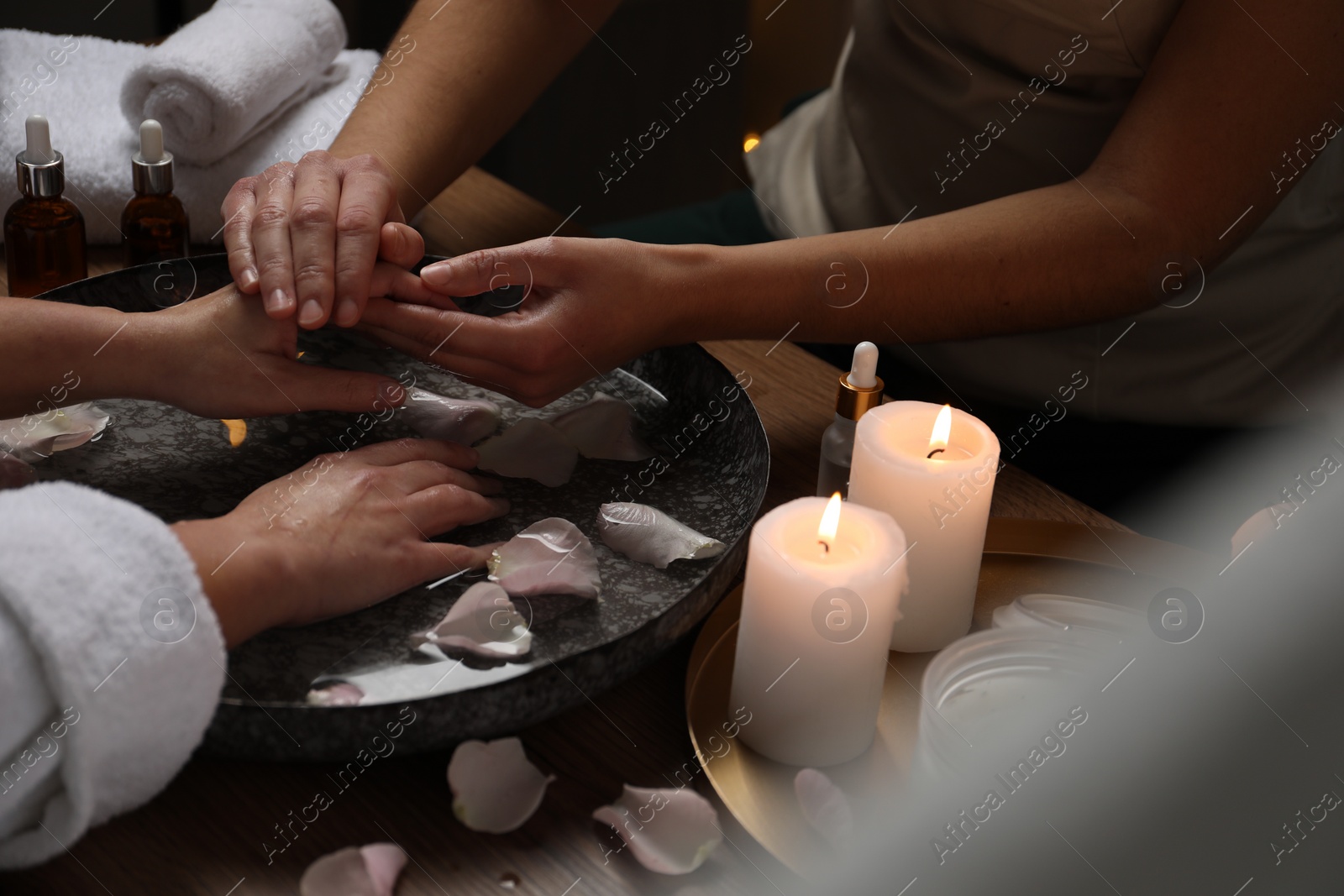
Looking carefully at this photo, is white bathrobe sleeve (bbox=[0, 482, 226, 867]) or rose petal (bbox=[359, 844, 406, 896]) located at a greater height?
white bathrobe sleeve (bbox=[0, 482, 226, 867])

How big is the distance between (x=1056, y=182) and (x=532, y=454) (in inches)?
21.9

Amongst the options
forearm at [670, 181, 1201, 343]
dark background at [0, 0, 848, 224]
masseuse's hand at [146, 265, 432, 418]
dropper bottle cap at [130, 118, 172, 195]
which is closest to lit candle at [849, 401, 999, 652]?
forearm at [670, 181, 1201, 343]

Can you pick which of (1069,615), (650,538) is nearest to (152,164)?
(650,538)

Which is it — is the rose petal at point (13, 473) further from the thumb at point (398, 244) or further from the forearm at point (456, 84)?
the forearm at point (456, 84)

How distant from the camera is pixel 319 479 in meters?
0.62

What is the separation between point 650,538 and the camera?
2.04 ft

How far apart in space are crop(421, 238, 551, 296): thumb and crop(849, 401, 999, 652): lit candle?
24 cm

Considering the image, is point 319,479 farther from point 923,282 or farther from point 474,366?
point 923,282

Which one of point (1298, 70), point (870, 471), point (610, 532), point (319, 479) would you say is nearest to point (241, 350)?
point (319, 479)

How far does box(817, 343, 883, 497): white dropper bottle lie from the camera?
651 millimetres

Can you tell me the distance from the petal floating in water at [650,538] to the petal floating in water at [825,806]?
142 mm

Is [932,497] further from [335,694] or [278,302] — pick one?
[278,302]

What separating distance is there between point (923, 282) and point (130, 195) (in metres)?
0.67

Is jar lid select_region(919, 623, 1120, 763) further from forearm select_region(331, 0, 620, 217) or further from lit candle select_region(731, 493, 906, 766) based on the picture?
forearm select_region(331, 0, 620, 217)
